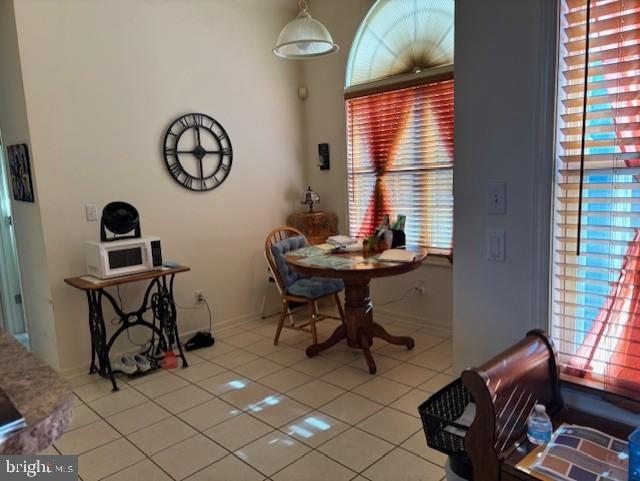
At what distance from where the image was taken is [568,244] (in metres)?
1.60

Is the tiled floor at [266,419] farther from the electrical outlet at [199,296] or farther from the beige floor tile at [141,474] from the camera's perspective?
the electrical outlet at [199,296]

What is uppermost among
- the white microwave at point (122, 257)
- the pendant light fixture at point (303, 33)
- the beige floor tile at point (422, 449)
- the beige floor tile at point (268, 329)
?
the pendant light fixture at point (303, 33)

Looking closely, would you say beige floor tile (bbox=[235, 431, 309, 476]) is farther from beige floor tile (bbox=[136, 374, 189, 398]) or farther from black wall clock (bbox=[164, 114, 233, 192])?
black wall clock (bbox=[164, 114, 233, 192])

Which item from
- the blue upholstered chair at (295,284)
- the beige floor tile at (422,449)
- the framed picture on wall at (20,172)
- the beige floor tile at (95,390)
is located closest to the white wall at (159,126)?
the framed picture on wall at (20,172)

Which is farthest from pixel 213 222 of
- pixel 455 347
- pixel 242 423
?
pixel 455 347

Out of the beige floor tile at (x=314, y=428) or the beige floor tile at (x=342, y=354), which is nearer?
the beige floor tile at (x=314, y=428)

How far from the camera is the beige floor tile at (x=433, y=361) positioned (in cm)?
325

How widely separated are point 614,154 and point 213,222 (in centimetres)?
320

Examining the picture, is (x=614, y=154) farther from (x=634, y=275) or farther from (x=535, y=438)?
(x=535, y=438)

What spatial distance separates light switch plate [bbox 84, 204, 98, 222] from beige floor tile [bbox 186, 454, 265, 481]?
6.60 ft

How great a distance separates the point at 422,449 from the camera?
2.29 metres

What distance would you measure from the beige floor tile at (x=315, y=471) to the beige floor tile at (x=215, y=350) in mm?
1567

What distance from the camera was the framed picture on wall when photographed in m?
3.16

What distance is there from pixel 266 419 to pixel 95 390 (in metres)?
1.29
